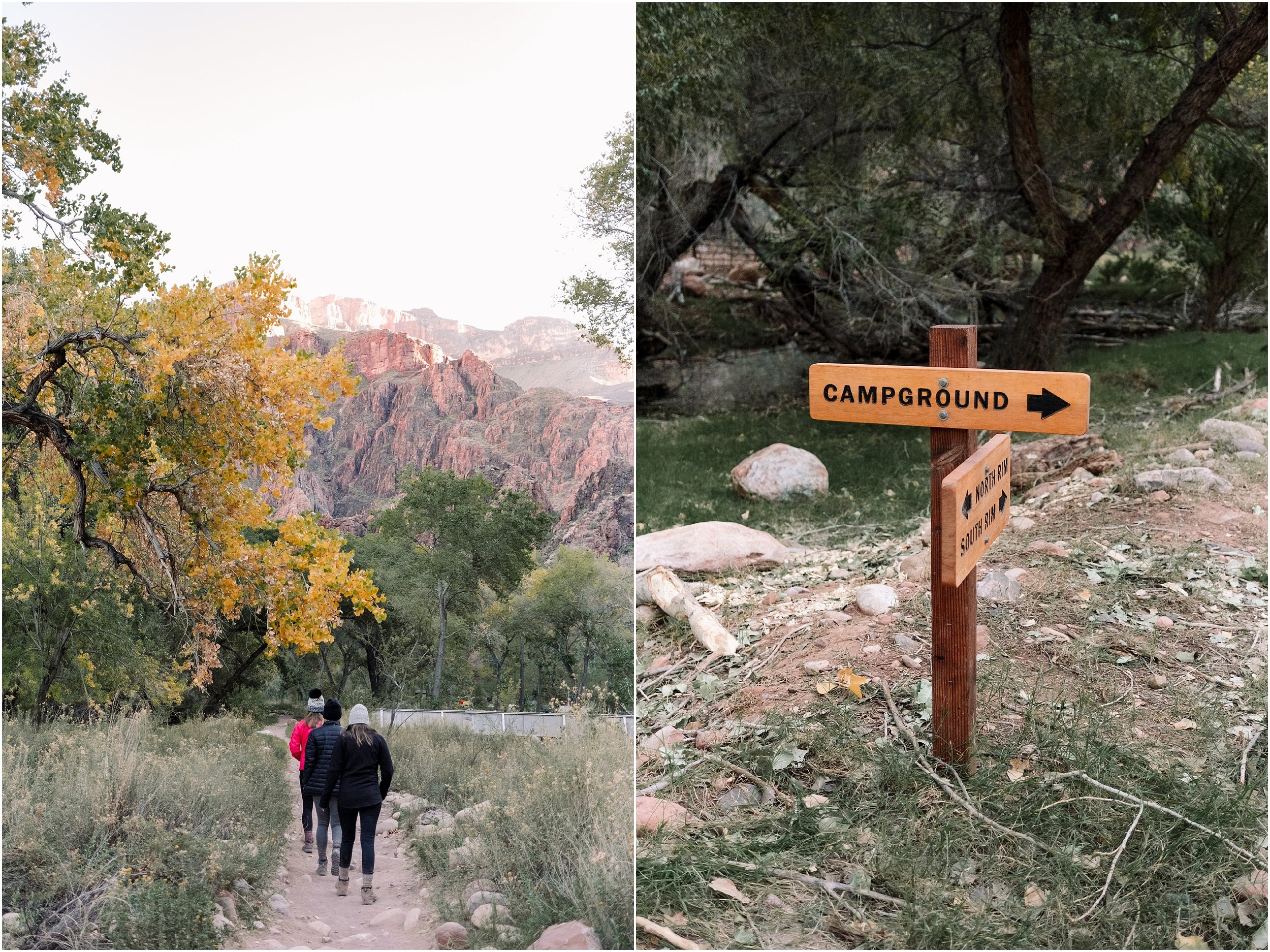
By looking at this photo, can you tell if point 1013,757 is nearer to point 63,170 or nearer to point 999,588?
point 999,588

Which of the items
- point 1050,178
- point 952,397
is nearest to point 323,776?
point 952,397

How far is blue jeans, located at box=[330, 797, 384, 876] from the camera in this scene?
2975mm

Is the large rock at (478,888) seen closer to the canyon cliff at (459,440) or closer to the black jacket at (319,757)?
the black jacket at (319,757)

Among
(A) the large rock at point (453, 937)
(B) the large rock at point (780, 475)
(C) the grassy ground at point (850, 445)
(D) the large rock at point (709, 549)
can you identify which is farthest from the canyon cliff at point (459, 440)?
(B) the large rock at point (780, 475)

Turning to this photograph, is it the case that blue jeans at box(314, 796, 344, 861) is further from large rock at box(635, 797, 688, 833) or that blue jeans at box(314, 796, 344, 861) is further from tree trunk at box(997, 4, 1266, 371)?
tree trunk at box(997, 4, 1266, 371)

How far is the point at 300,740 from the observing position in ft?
10.1

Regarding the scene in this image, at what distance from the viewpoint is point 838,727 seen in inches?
130

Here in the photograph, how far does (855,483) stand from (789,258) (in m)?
1.91

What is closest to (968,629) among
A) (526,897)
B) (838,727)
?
(838,727)

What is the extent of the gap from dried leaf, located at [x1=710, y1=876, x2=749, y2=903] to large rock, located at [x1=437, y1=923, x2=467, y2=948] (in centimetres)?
72

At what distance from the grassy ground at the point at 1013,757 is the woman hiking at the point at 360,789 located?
803mm

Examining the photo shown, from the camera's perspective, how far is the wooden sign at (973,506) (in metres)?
2.61

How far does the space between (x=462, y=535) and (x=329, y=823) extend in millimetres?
938

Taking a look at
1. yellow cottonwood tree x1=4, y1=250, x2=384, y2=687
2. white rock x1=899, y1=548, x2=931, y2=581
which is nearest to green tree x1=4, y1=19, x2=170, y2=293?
yellow cottonwood tree x1=4, y1=250, x2=384, y2=687
